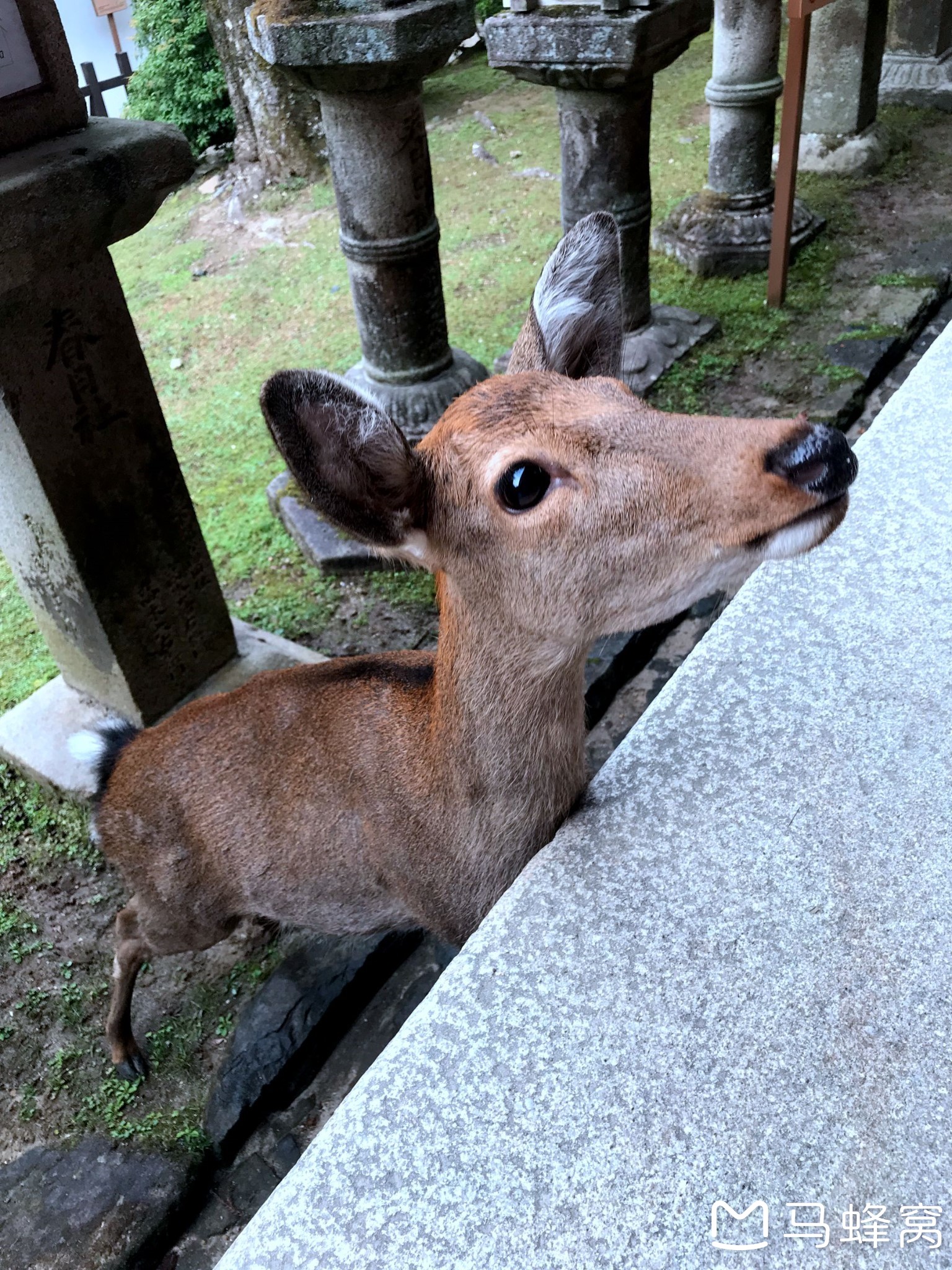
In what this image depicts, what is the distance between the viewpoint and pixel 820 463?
5.24 feet

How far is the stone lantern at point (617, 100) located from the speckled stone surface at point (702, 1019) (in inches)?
105

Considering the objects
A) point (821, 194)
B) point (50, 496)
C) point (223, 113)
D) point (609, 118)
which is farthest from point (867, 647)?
point (223, 113)

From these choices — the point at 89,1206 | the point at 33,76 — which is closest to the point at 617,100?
the point at 33,76

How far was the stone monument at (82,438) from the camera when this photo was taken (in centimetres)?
265

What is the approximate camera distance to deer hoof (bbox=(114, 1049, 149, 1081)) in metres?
2.92

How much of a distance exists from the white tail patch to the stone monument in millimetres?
602

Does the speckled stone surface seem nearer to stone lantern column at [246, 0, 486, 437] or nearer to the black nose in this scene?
the black nose

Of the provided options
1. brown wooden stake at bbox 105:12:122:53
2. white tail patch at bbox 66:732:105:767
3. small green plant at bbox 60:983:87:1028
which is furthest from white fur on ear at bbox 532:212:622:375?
brown wooden stake at bbox 105:12:122:53

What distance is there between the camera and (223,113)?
10.7m

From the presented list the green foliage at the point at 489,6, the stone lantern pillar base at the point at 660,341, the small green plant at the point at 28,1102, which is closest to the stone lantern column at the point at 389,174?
the stone lantern pillar base at the point at 660,341

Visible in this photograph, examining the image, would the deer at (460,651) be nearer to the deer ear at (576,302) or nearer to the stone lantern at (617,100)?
the deer ear at (576,302)

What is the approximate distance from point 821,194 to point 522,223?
89.7 inches

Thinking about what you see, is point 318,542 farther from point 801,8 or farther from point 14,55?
point 801,8

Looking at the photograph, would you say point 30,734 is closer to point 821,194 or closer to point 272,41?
point 272,41
